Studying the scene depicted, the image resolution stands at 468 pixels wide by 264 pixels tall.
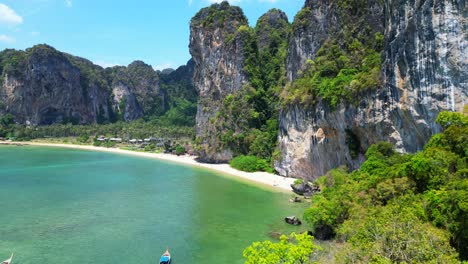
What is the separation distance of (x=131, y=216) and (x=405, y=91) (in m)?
25.2

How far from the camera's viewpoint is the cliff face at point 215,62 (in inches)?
2756

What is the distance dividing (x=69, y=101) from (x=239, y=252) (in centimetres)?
12606

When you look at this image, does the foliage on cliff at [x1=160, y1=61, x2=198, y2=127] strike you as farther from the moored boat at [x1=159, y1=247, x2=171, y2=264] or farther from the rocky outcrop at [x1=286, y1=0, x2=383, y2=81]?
the moored boat at [x1=159, y1=247, x2=171, y2=264]

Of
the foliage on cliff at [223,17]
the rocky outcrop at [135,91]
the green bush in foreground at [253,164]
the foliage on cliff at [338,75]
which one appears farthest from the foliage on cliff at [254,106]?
the rocky outcrop at [135,91]

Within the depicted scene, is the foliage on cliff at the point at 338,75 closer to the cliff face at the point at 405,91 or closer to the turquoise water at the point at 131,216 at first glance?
the cliff face at the point at 405,91

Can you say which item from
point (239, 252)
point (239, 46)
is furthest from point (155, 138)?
point (239, 252)

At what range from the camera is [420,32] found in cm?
2708

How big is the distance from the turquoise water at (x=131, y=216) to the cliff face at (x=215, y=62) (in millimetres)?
15740

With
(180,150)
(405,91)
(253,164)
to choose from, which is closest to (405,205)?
(405,91)

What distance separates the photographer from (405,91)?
28.6m

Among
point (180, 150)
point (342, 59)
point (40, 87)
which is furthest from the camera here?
point (40, 87)

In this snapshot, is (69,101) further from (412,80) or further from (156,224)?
(412,80)

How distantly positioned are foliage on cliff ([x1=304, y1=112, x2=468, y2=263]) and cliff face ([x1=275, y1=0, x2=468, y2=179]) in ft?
6.96

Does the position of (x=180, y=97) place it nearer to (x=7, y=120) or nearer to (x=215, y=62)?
(x=7, y=120)
